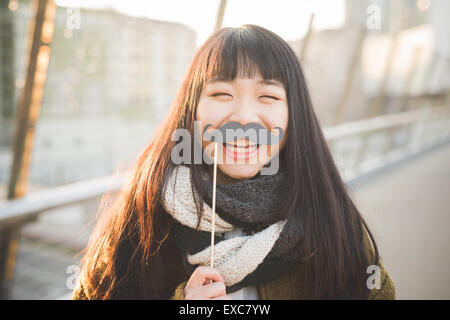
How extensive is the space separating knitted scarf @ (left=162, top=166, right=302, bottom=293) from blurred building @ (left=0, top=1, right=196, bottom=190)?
4.58ft

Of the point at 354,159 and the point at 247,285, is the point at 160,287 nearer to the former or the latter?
the point at 247,285

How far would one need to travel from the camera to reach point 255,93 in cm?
92

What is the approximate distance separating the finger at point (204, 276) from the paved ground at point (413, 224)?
986mm

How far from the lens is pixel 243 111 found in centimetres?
90

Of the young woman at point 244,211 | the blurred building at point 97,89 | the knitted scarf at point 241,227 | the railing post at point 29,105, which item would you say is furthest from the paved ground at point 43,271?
the knitted scarf at point 241,227

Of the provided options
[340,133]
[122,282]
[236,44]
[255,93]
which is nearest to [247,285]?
[122,282]

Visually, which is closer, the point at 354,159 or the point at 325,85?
the point at 325,85

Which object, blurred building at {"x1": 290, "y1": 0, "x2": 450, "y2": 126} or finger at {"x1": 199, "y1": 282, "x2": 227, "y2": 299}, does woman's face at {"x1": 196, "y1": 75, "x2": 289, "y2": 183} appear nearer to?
finger at {"x1": 199, "y1": 282, "x2": 227, "y2": 299}

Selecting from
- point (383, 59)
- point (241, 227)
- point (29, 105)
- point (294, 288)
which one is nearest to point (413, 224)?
point (294, 288)

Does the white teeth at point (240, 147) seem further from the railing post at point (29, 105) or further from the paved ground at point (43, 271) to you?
the paved ground at point (43, 271)

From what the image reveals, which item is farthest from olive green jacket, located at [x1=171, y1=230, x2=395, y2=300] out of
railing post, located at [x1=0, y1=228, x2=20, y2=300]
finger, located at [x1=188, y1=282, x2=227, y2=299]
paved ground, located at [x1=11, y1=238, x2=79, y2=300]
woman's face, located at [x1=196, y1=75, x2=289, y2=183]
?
paved ground, located at [x1=11, y1=238, x2=79, y2=300]

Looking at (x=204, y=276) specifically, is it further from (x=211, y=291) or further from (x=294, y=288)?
(x=294, y=288)

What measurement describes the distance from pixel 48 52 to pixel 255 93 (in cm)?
138

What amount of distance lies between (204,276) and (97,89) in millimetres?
2055
